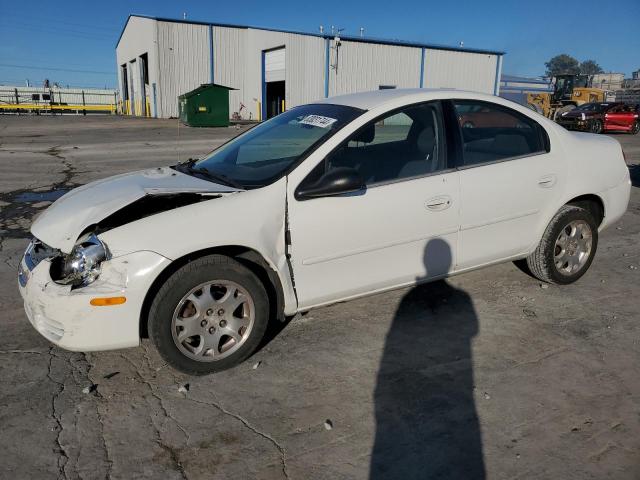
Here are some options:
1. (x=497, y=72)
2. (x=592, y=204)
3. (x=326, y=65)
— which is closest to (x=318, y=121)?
(x=592, y=204)

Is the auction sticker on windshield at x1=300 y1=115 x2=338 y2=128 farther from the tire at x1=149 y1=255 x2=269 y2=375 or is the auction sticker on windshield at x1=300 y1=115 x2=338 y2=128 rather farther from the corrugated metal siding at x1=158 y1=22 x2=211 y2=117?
the corrugated metal siding at x1=158 y1=22 x2=211 y2=117

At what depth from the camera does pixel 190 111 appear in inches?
1022

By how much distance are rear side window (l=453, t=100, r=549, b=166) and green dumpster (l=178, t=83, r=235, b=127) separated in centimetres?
2333

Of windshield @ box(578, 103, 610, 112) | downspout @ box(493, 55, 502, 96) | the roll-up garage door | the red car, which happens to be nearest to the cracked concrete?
the red car

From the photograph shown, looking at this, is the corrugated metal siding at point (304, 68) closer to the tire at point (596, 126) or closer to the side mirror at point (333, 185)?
the tire at point (596, 126)

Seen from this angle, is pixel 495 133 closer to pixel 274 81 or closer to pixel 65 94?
pixel 274 81

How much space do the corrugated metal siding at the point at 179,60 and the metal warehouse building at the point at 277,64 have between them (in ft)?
0.19

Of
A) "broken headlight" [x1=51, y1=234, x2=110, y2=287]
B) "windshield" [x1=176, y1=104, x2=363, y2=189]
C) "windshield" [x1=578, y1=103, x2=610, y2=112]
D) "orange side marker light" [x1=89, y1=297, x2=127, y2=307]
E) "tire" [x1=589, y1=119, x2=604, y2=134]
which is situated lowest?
"orange side marker light" [x1=89, y1=297, x2=127, y2=307]

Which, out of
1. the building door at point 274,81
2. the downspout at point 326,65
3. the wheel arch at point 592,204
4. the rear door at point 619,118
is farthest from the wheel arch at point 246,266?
the building door at point 274,81

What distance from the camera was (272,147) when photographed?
13.2 feet

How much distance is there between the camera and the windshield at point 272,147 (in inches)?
135

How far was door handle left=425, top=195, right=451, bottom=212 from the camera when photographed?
3.62m

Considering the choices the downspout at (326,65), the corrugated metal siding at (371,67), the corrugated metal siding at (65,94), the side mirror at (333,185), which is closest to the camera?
the side mirror at (333,185)

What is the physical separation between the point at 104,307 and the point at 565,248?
368cm
